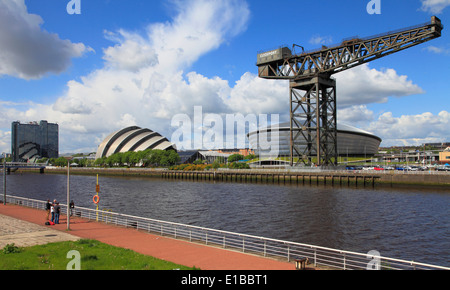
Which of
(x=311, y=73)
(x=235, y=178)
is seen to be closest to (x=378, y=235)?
(x=311, y=73)

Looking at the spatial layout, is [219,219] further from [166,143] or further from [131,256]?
[166,143]

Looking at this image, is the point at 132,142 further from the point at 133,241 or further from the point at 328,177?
the point at 133,241

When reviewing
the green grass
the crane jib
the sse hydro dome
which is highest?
the crane jib

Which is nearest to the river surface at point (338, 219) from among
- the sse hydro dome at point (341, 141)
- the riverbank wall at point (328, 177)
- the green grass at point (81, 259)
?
the riverbank wall at point (328, 177)

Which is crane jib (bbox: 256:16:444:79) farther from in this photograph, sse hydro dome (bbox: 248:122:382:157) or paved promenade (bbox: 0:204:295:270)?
sse hydro dome (bbox: 248:122:382:157)

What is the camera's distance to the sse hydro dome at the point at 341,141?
15312 centimetres

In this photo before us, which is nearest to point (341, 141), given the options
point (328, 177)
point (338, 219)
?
point (328, 177)

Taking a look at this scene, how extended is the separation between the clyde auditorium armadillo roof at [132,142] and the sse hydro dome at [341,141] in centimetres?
5049

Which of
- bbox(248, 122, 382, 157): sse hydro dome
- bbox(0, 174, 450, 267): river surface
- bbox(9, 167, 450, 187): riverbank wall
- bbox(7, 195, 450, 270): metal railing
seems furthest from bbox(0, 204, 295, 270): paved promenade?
bbox(248, 122, 382, 157): sse hydro dome

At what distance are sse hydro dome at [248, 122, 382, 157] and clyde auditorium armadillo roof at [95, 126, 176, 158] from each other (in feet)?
166

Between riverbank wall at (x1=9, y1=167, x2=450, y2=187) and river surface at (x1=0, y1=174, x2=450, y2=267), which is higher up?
riverbank wall at (x1=9, y1=167, x2=450, y2=187)

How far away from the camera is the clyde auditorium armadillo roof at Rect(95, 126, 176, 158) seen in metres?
172

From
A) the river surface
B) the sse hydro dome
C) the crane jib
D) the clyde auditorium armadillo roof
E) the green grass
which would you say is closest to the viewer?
the green grass

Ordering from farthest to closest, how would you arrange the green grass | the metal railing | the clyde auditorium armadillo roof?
1. the clyde auditorium armadillo roof
2. the metal railing
3. the green grass
